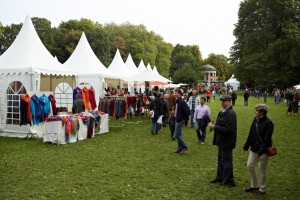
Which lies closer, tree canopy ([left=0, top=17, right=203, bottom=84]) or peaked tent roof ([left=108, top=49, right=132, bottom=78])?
peaked tent roof ([left=108, top=49, right=132, bottom=78])

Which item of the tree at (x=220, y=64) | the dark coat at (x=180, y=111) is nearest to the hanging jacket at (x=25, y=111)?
the dark coat at (x=180, y=111)

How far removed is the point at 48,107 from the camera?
43.2ft

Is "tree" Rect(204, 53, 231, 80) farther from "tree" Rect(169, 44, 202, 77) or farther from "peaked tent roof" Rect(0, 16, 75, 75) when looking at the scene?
"peaked tent roof" Rect(0, 16, 75, 75)

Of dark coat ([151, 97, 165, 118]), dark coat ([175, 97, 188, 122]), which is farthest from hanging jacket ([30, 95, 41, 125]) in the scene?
dark coat ([175, 97, 188, 122])

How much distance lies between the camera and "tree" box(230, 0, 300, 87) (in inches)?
1633

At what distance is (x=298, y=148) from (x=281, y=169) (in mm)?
3211

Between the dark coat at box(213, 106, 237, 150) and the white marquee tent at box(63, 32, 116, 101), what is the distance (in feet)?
54.2

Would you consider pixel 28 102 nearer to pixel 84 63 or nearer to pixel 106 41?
pixel 84 63

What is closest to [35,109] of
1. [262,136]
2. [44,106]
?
[44,106]

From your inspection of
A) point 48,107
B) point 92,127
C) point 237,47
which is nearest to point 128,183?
point 92,127

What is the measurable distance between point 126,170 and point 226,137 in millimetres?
2747

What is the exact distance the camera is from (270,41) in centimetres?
4466

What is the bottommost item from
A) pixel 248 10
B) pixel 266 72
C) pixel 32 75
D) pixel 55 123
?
pixel 55 123

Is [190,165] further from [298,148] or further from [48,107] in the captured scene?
[48,107]
